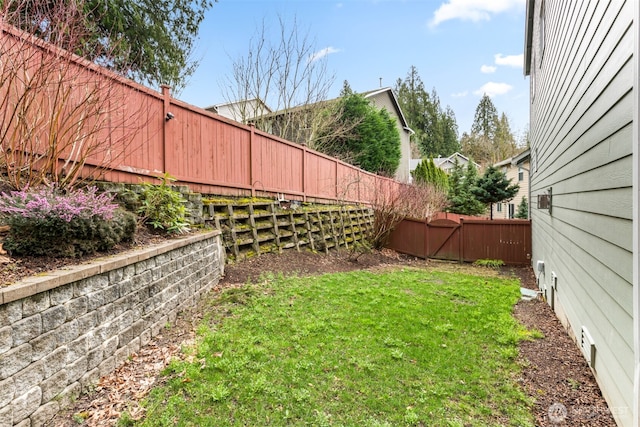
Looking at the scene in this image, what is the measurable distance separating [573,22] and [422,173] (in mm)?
15395

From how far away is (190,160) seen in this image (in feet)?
17.4

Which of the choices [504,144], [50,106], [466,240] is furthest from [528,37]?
[504,144]

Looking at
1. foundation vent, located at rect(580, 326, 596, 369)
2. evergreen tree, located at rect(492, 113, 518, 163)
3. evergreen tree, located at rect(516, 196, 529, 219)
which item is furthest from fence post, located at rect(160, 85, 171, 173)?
evergreen tree, located at rect(492, 113, 518, 163)

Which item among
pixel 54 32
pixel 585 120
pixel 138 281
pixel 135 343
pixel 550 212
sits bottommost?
pixel 135 343

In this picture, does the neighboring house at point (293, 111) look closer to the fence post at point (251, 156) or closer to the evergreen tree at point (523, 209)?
the evergreen tree at point (523, 209)

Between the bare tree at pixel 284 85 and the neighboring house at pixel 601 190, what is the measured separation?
10.2 metres

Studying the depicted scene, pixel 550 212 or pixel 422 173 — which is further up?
pixel 422 173

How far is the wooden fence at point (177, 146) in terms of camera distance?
3.64m

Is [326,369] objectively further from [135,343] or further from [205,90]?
[205,90]

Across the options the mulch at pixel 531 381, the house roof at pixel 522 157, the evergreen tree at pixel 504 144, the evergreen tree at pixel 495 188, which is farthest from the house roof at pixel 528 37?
the evergreen tree at pixel 504 144

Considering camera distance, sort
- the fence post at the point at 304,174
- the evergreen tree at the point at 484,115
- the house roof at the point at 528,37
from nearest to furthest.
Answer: the house roof at the point at 528,37, the fence post at the point at 304,174, the evergreen tree at the point at 484,115

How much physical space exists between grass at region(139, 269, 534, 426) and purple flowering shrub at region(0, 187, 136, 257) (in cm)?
126

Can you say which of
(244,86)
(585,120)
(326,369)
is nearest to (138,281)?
(326,369)

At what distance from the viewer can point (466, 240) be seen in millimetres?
9914
